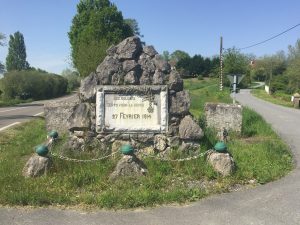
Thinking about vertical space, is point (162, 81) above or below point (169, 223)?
above

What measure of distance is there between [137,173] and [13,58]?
96415 millimetres

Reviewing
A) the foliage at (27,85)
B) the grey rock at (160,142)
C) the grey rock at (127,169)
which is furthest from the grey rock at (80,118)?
the foliage at (27,85)

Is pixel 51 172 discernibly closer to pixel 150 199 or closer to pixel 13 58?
pixel 150 199

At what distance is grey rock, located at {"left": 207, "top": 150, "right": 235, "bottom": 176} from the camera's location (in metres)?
7.51

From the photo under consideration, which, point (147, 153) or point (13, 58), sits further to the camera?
point (13, 58)

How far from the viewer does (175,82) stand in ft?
27.7

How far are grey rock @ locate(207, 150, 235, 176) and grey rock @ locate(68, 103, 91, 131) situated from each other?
8.01ft

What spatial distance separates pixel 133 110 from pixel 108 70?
896 millimetres

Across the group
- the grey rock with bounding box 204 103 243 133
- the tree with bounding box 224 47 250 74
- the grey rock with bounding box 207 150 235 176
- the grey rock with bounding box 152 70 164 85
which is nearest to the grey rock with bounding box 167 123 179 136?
the grey rock with bounding box 152 70 164 85

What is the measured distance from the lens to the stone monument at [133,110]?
838 cm

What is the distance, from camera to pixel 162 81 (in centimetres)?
845

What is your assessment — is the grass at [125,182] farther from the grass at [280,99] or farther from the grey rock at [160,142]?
the grass at [280,99]

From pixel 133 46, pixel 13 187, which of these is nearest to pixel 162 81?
pixel 133 46

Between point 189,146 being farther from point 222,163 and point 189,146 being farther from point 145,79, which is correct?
point 145,79
